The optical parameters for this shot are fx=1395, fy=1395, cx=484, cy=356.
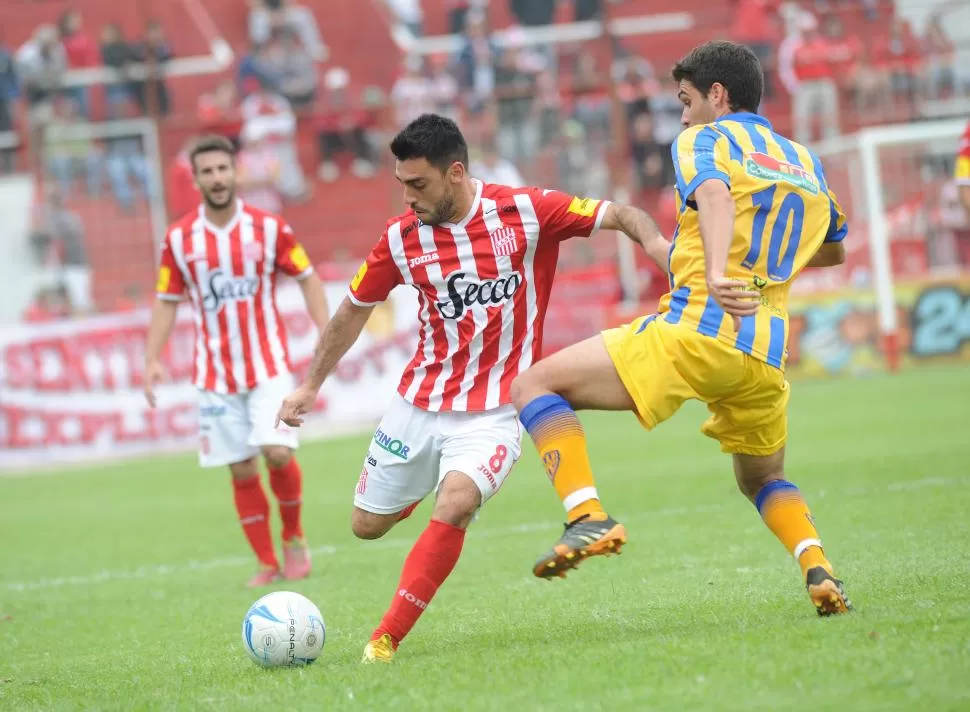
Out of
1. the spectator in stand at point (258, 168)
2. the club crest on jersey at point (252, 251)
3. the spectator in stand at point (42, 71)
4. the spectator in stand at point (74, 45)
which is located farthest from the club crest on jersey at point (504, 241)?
the spectator in stand at point (74, 45)

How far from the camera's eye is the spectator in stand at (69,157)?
2055 cm

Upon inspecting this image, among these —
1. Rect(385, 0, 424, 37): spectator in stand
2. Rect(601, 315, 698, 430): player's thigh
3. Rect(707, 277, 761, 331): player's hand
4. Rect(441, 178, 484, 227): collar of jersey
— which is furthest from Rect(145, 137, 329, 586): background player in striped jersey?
Rect(385, 0, 424, 37): spectator in stand

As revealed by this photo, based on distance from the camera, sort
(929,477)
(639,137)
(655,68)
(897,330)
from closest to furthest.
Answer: (929,477)
(897,330)
(639,137)
(655,68)

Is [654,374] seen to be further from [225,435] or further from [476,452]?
[225,435]

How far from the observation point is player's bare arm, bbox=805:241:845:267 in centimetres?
569

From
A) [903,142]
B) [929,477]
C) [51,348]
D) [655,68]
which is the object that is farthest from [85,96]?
[929,477]

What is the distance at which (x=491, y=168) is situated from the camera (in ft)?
64.4

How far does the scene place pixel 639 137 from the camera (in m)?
21.4

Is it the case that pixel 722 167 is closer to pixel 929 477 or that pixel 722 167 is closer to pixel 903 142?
pixel 929 477

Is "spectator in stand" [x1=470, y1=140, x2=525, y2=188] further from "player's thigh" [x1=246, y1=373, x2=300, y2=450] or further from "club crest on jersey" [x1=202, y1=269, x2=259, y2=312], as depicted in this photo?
"player's thigh" [x1=246, y1=373, x2=300, y2=450]

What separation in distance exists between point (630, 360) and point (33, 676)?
2.88 meters

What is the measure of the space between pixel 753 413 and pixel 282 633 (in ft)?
6.63

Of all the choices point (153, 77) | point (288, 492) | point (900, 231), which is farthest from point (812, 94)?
point (288, 492)

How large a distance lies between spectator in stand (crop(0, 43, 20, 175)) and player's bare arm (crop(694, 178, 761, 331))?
710 inches
